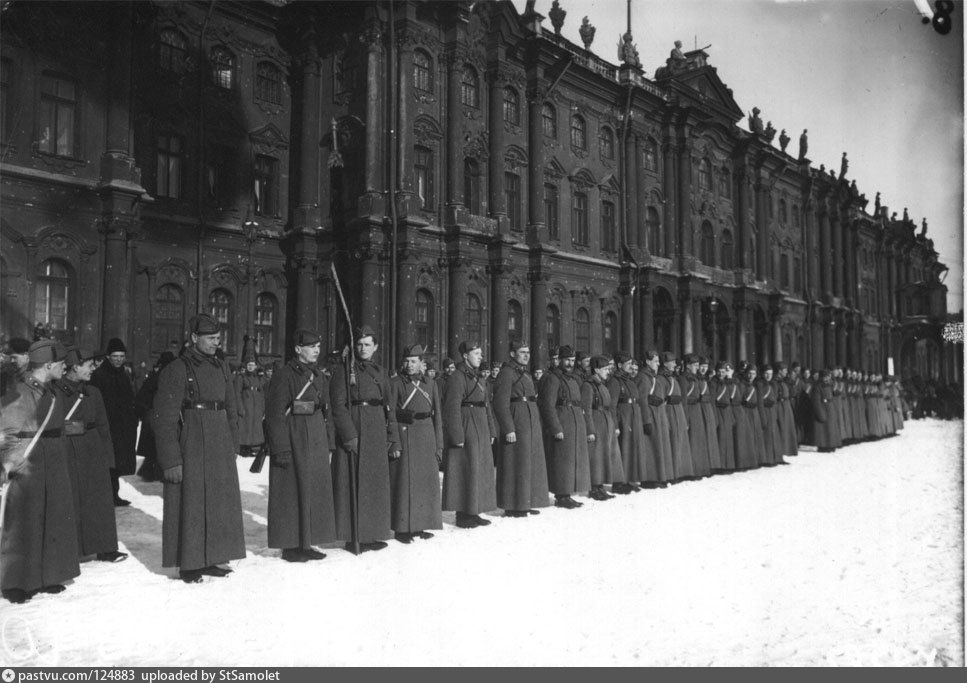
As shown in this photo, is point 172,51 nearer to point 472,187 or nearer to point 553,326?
point 472,187

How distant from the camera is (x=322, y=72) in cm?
2073

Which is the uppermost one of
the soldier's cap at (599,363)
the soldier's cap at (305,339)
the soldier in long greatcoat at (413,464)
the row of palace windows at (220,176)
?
the row of palace windows at (220,176)

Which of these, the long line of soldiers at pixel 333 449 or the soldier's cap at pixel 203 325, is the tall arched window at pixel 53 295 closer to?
the long line of soldiers at pixel 333 449

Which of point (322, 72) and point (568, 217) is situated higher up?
point (322, 72)

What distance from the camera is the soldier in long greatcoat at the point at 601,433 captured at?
1025cm

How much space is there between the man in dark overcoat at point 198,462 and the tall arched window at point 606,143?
2363 centimetres

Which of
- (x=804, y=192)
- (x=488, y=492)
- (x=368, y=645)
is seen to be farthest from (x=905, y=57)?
(x=804, y=192)

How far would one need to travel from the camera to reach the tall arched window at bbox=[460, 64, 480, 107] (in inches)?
876

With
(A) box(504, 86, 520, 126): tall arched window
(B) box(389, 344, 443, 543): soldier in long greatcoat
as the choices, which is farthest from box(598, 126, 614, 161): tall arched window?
(B) box(389, 344, 443, 543): soldier in long greatcoat

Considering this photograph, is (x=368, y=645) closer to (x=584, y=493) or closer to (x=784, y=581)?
(x=784, y=581)

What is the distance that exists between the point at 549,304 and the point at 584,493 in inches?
600

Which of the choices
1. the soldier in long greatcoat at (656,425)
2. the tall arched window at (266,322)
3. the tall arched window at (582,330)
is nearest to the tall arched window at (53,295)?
the tall arched window at (266,322)

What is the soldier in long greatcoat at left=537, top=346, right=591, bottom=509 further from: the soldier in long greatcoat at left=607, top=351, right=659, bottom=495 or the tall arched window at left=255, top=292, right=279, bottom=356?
the tall arched window at left=255, top=292, right=279, bottom=356

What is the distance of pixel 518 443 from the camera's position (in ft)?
29.1
